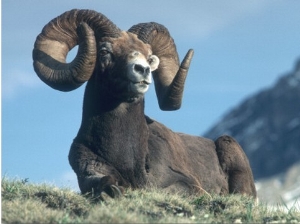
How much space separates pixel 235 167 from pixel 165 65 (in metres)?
2.53

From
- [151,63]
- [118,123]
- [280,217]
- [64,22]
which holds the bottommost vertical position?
[280,217]

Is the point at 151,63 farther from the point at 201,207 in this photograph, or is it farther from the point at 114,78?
the point at 201,207

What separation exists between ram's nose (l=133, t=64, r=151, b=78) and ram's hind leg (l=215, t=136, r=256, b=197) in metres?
4.20

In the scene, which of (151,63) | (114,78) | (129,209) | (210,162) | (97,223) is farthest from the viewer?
(210,162)

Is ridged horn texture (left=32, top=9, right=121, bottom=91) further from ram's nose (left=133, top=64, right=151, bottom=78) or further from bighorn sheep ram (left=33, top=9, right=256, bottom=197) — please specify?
ram's nose (left=133, top=64, right=151, bottom=78)

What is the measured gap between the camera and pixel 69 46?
17.5m

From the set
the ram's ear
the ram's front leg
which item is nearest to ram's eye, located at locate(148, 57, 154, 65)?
the ram's ear

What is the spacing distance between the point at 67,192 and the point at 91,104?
3.10 metres

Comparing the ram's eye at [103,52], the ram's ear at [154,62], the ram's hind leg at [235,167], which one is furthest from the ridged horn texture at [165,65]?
the ram's hind leg at [235,167]

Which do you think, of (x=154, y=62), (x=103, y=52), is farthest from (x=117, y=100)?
(x=154, y=62)

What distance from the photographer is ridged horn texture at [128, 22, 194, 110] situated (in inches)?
680

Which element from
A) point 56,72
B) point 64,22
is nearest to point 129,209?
point 56,72

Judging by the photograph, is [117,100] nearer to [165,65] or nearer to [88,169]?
[88,169]

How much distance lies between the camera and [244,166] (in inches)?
747
